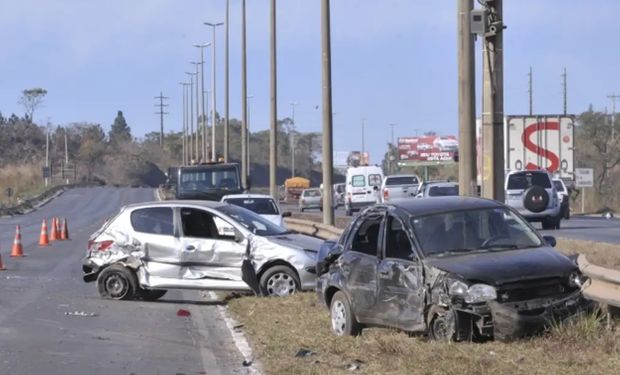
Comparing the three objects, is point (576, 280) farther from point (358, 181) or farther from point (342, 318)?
point (358, 181)

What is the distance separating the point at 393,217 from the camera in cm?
1145

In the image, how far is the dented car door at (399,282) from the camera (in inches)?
418

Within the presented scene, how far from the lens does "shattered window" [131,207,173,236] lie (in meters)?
16.5

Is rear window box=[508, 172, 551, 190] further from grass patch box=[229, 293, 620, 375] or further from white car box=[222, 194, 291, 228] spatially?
grass patch box=[229, 293, 620, 375]

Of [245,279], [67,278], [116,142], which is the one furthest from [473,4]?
[116,142]

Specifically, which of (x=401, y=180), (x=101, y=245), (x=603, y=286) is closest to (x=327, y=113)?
(x=101, y=245)

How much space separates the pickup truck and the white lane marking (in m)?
28.7

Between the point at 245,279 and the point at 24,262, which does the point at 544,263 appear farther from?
the point at 24,262

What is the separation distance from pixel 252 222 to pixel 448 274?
22.9ft

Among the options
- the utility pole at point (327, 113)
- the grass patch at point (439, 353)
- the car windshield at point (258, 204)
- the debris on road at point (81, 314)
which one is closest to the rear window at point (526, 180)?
the utility pole at point (327, 113)

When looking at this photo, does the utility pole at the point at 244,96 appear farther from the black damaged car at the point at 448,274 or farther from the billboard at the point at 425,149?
the billboard at the point at 425,149

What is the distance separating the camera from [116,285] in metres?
16.5

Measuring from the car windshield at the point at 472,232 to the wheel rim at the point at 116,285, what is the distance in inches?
264

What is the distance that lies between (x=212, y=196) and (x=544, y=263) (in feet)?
90.7
